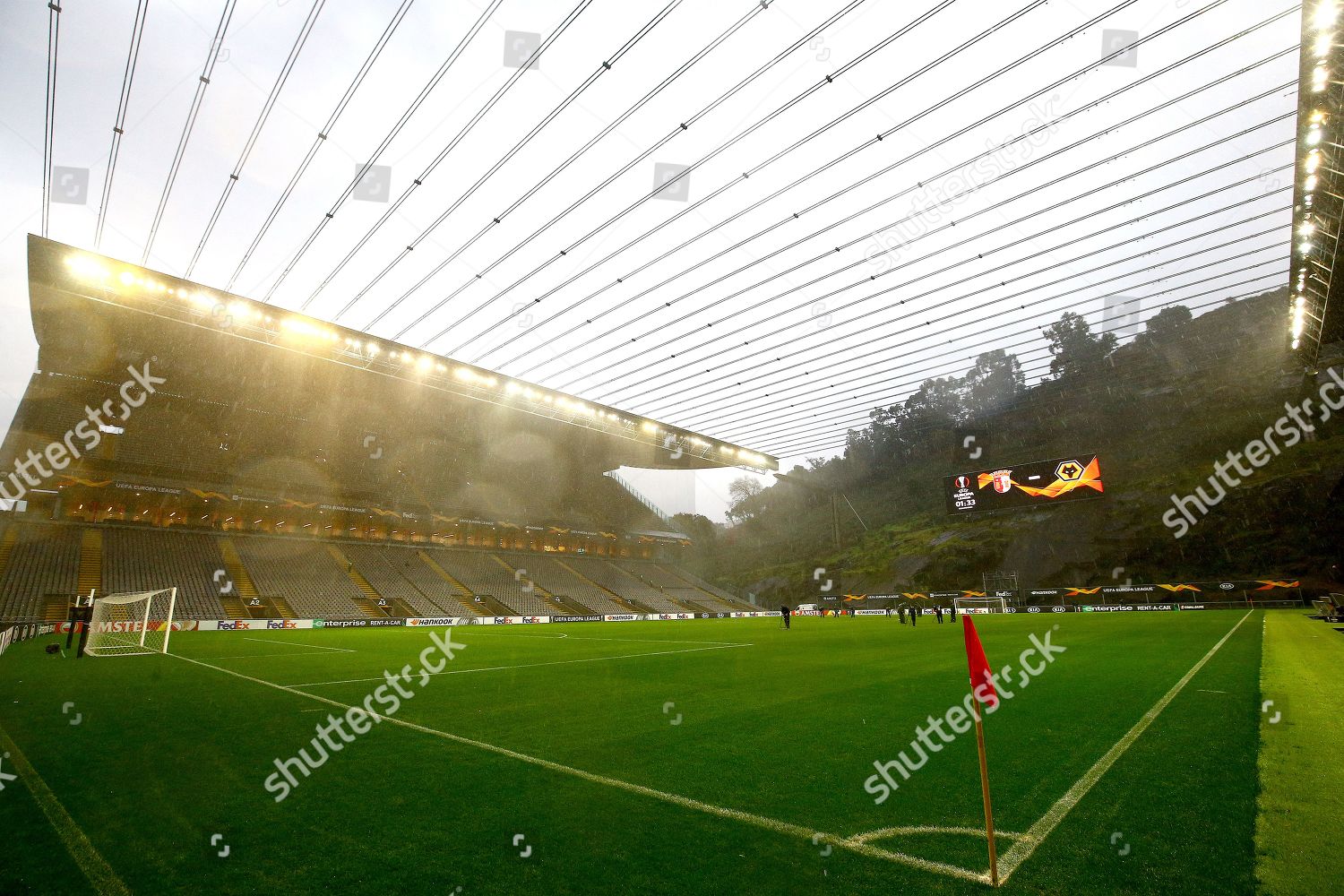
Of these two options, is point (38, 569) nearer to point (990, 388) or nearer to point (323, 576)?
point (323, 576)

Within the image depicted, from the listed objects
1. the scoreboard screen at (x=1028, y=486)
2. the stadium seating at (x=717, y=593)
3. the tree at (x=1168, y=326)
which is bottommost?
the stadium seating at (x=717, y=593)

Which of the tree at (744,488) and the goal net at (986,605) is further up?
the tree at (744,488)

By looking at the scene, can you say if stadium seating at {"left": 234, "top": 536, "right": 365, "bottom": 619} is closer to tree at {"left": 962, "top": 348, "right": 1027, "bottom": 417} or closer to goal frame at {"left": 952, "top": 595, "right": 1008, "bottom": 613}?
goal frame at {"left": 952, "top": 595, "right": 1008, "bottom": 613}

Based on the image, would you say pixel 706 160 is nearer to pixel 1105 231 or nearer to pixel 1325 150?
pixel 1105 231

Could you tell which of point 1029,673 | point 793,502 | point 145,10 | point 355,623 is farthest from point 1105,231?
point 793,502

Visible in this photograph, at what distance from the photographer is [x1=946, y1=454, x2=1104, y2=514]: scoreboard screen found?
35000 millimetres

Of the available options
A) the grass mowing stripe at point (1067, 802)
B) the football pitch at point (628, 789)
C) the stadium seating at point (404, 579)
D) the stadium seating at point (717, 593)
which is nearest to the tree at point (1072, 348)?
the grass mowing stripe at point (1067, 802)

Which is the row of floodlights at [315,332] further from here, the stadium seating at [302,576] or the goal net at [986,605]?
the goal net at [986,605]

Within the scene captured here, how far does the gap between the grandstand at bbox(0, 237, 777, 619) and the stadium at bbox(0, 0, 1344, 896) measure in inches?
13.2

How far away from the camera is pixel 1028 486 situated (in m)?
36.5

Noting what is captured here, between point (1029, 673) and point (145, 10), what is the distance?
65.7ft

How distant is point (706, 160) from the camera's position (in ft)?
52.4

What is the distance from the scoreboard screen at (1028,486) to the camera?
3500cm

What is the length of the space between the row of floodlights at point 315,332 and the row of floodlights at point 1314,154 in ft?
99.5
